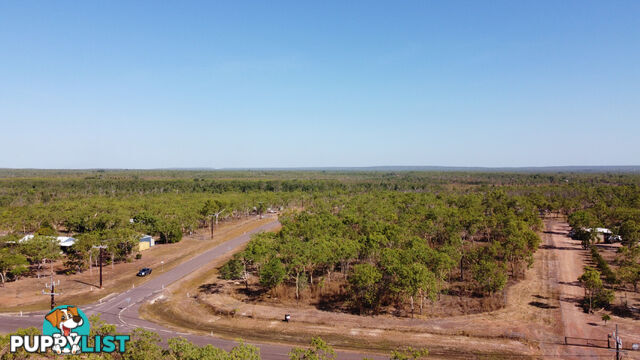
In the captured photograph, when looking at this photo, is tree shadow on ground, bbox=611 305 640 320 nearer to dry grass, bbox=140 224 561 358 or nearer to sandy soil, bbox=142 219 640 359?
sandy soil, bbox=142 219 640 359

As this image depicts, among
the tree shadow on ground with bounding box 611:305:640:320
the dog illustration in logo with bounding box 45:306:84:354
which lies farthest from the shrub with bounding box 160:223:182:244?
the tree shadow on ground with bounding box 611:305:640:320

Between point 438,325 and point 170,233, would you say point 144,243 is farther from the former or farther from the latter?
point 438,325

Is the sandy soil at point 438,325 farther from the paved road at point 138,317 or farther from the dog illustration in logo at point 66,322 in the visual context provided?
the dog illustration in logo at point 66,322

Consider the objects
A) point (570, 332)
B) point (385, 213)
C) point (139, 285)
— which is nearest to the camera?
point (570, 332)

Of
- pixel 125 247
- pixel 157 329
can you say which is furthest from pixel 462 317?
pixel 125 247

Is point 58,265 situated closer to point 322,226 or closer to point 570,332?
point 322,226

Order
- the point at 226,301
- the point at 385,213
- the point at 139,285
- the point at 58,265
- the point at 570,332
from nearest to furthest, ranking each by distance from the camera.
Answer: the point at 570,332 < the point at 226,301 < the point at 139,285 < the point at 58,265 < the point at 385,213

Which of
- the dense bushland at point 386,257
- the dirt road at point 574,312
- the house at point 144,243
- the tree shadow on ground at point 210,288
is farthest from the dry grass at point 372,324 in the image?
the house at point 144,243
